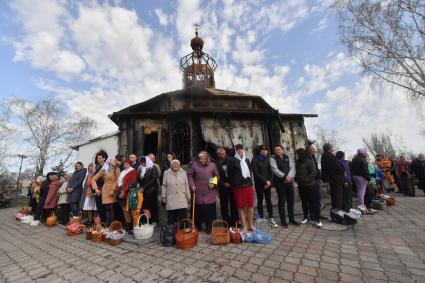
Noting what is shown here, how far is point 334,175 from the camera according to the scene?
6.37 meters

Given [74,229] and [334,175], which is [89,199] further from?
[334,175]

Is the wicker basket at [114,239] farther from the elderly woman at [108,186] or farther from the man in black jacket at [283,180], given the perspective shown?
the man in black jacket at [283,180]

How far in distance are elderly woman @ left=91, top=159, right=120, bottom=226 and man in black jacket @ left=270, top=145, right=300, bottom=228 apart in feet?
14.1

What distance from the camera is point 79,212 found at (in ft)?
24.9

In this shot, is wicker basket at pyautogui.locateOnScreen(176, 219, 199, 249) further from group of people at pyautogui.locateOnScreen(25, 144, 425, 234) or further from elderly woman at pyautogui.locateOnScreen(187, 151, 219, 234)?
elderly woman at pyautogui.locateOnScreen(187, 151, 219, 234)

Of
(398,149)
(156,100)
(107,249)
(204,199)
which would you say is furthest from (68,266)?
(398,149)

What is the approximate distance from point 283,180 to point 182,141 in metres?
6.20

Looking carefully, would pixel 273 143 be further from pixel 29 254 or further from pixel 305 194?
pixel 29 254

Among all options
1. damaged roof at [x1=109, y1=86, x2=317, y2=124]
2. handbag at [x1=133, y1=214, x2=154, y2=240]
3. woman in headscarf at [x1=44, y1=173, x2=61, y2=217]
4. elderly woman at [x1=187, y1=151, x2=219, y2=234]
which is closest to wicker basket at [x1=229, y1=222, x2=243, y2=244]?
elderly woman at [x1=187, y1=151, x2=219, y2=234]

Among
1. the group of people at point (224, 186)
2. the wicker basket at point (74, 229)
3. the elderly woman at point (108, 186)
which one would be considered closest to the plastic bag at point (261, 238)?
the group of people at point (224, 186)

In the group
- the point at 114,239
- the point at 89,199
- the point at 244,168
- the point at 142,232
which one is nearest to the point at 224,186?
the point at 244,168

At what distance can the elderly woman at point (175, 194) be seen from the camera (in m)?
5.34

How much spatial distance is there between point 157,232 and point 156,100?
827 cm

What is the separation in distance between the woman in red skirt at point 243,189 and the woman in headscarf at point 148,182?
210 centimetres
